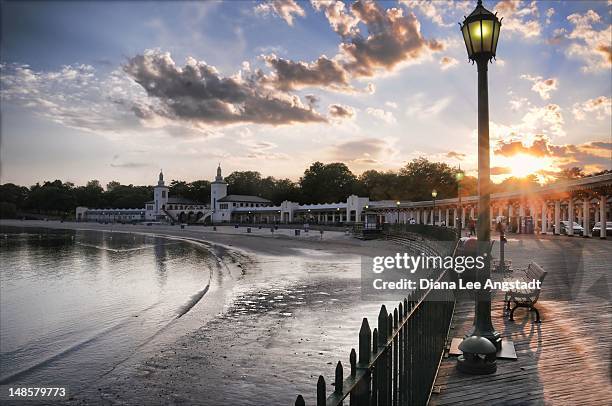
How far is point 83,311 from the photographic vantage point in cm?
1739

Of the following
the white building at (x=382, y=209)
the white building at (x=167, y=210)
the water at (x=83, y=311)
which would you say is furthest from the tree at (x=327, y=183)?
the water at (x=83, y=311)

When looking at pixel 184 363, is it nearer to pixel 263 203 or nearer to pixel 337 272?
pixel 337 272

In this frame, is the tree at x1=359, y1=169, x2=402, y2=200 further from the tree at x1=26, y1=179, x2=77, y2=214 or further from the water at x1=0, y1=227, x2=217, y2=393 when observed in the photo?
the tree at x1=26, y1=179, x2=77, y2=214

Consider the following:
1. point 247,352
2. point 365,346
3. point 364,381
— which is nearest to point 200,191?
point 247,352

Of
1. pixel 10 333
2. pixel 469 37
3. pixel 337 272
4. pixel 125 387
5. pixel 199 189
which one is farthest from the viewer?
pixel 199 189

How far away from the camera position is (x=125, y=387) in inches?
328

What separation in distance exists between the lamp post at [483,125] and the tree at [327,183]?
10980 centimetres

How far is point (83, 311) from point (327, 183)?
103057mm

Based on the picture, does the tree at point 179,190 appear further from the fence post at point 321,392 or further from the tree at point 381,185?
the fence post at point 321,392

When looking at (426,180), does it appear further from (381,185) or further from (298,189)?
(298,189)

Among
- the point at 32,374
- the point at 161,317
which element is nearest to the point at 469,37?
the point at 32,374

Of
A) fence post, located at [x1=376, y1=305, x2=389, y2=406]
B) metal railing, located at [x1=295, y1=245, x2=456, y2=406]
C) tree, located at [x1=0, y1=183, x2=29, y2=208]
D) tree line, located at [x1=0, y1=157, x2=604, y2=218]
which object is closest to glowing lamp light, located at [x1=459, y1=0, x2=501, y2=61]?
metal railing, located at [x1=295, y1=245, x2=456, y2=406]

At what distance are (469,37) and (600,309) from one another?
693 centimetres

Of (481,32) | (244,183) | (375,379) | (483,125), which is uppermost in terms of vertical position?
(244,183)
